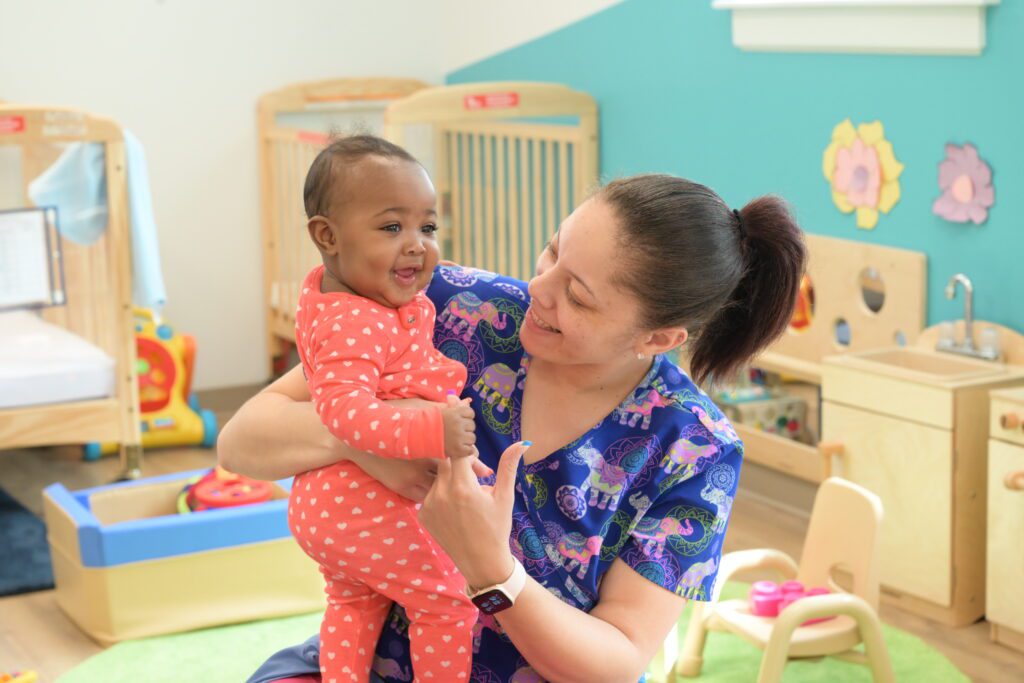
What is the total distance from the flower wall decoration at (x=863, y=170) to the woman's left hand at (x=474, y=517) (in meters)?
2.20

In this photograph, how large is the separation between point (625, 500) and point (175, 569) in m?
1.67

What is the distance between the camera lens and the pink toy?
7.95ft

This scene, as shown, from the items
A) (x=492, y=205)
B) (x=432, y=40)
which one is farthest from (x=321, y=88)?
(x=492, y=205)

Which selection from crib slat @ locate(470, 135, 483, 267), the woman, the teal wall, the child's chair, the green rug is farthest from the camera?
crib slat @ locate(470, 135, 483, 267)

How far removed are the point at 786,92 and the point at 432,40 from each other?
75.8 inches

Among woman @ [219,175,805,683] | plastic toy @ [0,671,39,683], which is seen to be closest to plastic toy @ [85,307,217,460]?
plastic toy @ [0,671,39,683]

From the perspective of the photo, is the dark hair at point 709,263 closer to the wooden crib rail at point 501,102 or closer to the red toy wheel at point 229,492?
the red toy wheel at point 229,492

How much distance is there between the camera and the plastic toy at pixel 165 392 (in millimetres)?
4148

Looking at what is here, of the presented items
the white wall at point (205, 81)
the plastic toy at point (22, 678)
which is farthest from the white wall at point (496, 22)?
the plastic toy at point (22, 678)

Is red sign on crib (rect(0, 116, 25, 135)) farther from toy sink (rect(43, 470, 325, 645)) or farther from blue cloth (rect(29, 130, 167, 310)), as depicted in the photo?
toy sink (rect(43, 470, 325, 645))

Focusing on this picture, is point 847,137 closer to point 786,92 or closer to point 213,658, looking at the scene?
point 786,92

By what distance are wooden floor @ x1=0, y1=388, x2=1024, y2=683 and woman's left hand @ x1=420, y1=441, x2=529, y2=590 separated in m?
1.69

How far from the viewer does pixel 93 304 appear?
143 inches

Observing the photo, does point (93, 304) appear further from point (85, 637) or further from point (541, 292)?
point (541, 292)
